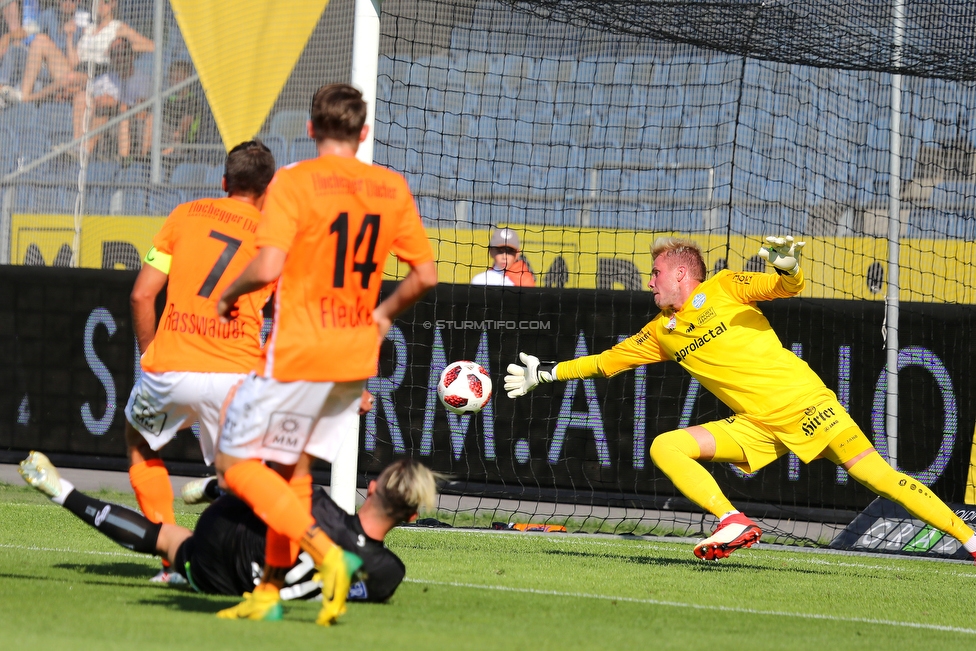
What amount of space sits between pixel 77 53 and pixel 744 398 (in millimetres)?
8127

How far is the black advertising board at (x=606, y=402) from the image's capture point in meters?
9.48

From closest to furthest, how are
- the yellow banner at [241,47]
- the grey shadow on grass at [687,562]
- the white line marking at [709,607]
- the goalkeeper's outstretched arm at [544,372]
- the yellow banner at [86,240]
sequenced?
1. the white line marking at [709,607]
2. the grey shadow on grass at [687,562]
3. the goalkeeper's outstretched arm at [544,372]
4. the yellow banner at [86,240]
5. the yellow banner at [241,47]

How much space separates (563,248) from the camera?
11.6 metres

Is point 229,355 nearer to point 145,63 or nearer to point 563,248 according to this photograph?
point 563,248

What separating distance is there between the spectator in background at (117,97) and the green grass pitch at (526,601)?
527 cm

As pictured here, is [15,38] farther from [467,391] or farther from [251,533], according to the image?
[251,533]

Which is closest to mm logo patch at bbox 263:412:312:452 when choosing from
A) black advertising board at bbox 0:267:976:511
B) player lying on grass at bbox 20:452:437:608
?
player lying on grass at bbox 20:452:437:608

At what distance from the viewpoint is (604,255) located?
1138 centimetres

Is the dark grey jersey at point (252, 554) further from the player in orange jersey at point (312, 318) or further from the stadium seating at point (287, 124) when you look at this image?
the stadium seating at point (287, 124)

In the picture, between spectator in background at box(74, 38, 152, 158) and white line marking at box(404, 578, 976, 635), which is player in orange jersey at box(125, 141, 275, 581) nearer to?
white line marking at box(404, 578, 976, 635)

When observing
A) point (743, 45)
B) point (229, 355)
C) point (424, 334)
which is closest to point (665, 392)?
point (424, 334)

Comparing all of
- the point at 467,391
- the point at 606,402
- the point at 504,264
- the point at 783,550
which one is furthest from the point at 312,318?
the point at 504,264

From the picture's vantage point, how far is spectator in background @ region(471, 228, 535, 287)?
10320 mm

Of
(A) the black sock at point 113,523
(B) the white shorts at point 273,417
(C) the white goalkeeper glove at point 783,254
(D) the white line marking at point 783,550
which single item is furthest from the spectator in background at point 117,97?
(B) the white shorts at point 273,417
